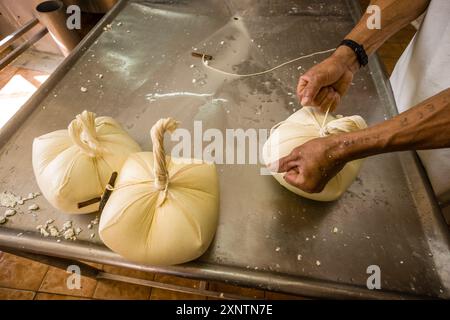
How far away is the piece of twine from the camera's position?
479mm

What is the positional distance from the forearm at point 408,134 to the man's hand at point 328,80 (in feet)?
0.72

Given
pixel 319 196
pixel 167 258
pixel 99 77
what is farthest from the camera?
pixel 99 77

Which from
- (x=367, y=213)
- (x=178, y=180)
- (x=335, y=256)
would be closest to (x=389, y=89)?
(x=367, y=213)

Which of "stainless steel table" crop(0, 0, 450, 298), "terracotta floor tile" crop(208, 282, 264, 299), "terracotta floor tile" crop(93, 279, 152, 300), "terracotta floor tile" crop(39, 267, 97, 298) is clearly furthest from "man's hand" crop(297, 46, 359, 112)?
"terracotta floor tile" crop(39, 267, 97, 298)

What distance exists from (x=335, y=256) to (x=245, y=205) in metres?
0.25

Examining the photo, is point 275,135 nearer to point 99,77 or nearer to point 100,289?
point 99,77

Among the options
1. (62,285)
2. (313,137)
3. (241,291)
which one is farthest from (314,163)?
(62,285)

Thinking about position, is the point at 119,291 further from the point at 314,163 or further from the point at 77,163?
the point at 314,163

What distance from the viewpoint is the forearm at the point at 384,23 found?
813 millimetres

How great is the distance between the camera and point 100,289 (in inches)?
46.8

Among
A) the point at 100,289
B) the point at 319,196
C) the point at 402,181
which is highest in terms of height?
the point at 319,196

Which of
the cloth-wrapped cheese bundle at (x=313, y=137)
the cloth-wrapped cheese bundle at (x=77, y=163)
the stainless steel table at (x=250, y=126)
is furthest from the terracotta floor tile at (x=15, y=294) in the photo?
the cloth-wrapped cheese bundle at (x=313, y=137)

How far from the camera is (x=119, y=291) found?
46.7 inches

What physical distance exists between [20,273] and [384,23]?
5.97 ft
